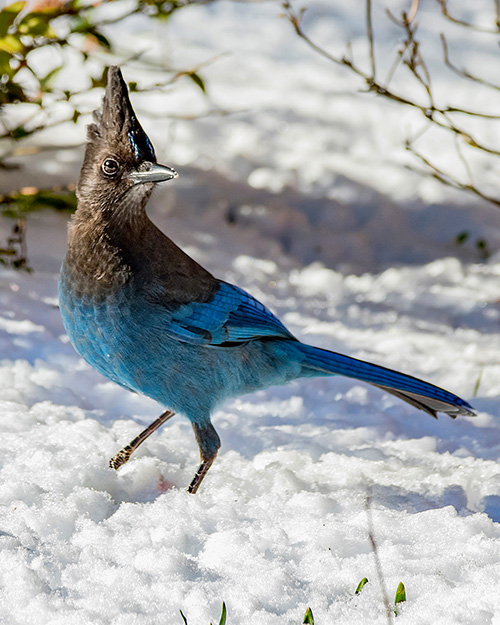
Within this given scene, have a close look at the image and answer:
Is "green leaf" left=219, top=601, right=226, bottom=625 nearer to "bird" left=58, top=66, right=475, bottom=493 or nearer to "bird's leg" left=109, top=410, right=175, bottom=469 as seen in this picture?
"bird" left=58, top=66, right=475, bottom=493

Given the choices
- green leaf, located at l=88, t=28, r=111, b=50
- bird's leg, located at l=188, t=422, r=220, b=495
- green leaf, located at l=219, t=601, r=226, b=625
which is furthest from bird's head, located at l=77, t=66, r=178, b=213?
green leaf, located at l=88, t=28, r=111, b=50

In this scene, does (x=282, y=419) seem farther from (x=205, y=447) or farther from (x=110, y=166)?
(x=110, y=166)

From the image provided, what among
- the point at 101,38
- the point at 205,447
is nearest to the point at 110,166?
the point at 205,447

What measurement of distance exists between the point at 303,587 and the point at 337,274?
290 centimetres

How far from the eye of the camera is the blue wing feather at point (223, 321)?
2.40m

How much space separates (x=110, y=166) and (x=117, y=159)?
3cm

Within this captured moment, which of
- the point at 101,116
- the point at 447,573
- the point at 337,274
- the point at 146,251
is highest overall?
the point at 101,116

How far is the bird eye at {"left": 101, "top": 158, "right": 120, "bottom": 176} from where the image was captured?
2.27 m

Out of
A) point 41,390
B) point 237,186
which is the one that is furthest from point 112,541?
point 237,186

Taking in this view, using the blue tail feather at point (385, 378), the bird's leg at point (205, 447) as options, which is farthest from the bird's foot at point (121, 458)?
the blue tail feather at point (385, 378)

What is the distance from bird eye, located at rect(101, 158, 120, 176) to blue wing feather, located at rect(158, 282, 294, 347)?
1.46 ft

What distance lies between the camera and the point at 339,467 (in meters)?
A: 2.62

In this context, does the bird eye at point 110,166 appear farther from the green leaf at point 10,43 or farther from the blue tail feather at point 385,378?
the green leaf at point 10,43

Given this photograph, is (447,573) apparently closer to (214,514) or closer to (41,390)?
(214,514)
